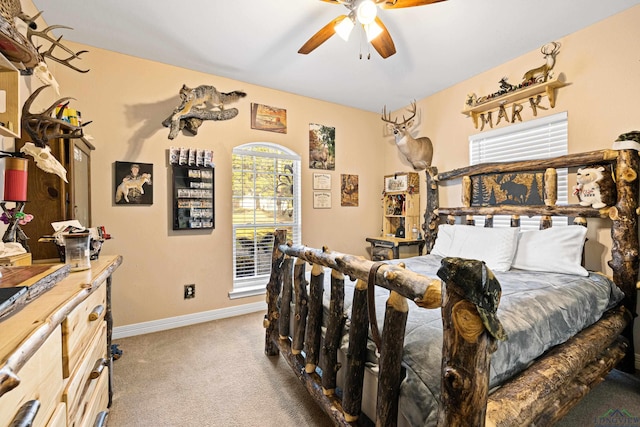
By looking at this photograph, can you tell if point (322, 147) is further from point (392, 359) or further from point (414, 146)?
point (392, 359)

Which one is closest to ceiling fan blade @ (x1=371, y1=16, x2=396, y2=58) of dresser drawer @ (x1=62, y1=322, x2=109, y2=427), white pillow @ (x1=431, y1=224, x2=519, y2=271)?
white pillow @ (x1=431, y1=224, x2=519, y2=271)

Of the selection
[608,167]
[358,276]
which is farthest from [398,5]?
[608,167]

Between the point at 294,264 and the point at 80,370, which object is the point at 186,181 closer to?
the point at 294,264

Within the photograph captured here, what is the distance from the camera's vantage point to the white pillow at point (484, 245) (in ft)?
7.89

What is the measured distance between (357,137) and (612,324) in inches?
132

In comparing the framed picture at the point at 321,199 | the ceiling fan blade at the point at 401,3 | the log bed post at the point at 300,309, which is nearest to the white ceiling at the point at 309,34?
the ceiling fan blade at the point at 401,3

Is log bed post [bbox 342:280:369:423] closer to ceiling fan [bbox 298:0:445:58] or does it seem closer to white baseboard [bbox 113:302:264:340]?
ceiling fan [bbox 298:0:445:58]

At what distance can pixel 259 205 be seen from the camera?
3.57 meters

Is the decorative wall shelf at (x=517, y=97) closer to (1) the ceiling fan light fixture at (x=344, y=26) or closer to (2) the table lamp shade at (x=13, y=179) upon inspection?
(1) the ceiling fan light fixture at (x=344, y=26)

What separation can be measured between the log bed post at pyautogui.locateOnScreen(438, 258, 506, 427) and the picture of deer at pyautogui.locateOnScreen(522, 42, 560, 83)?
2.74 m

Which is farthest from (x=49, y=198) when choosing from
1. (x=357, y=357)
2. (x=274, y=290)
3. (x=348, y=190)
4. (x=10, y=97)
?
(x=348, y=190)

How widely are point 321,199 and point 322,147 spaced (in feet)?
2.40

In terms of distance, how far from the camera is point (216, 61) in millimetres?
2900

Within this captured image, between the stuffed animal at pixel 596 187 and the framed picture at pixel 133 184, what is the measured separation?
3.98 metres
